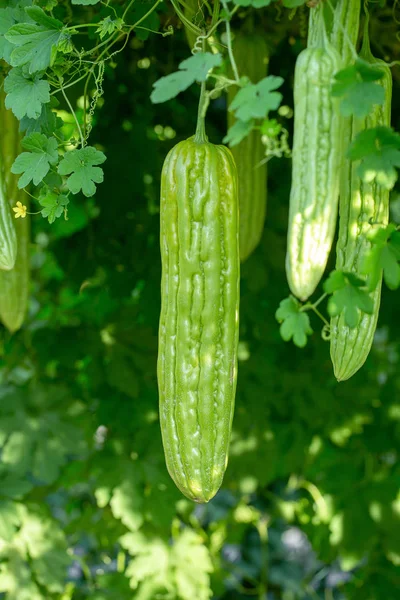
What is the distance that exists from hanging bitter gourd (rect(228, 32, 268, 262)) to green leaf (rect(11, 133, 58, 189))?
634 mm

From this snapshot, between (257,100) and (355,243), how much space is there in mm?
297

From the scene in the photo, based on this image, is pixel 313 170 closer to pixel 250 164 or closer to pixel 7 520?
pixel 250 164

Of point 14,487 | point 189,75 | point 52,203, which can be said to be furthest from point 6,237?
point 14,487

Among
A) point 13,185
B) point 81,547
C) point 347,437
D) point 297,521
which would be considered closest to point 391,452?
point 347,437

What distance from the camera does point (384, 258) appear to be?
884mm

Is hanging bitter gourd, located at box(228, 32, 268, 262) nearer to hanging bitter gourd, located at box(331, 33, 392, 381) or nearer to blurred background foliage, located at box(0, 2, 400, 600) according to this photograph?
blurred background foliage, located at box(0, 2, 400, 600)

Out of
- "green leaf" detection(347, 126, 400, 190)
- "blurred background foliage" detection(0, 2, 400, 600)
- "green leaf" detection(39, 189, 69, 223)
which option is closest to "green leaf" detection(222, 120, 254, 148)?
"green leaf" detection(347, 126, 400, 190)

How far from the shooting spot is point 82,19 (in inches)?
67.6

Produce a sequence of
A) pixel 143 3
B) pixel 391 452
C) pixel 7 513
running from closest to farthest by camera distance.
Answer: pixel 143 3 < pixel 7 513 < pixel 391 452

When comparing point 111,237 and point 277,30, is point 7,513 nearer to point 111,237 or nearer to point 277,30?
point 111,237

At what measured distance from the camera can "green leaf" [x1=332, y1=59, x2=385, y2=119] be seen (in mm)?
825

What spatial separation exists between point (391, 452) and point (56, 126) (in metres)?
1.87

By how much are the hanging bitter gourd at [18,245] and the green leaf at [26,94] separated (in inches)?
13.3

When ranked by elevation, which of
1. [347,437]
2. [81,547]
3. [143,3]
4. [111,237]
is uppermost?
[143,3]
